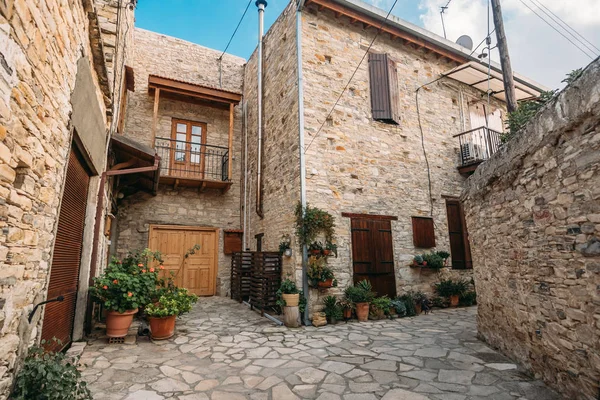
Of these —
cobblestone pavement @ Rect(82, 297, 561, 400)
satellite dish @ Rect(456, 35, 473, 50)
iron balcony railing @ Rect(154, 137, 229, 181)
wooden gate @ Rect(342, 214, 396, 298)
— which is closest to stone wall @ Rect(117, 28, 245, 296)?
iron balcony railing @ Rect(154, 137, 229, 181)

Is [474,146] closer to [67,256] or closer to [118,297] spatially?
[118,297]

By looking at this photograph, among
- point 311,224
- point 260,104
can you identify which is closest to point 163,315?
point 311,224

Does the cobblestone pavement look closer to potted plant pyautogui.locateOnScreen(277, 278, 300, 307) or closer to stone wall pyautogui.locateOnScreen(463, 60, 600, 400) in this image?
stone wall pyautogui.locateOnScreen(463, 60, 600, 400)

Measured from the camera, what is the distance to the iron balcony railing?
888cm

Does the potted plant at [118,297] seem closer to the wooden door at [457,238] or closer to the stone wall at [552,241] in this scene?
the stone wall at [552,241]

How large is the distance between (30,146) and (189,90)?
739cm

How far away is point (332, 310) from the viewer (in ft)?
20.1

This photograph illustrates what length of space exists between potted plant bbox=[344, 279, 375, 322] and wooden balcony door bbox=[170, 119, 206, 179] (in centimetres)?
517

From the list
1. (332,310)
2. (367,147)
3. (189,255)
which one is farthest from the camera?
(189,255)

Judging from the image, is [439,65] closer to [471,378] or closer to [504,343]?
[504,343]

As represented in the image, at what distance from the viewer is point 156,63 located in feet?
32.6

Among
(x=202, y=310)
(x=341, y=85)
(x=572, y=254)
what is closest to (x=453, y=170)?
(x=341, y=85)

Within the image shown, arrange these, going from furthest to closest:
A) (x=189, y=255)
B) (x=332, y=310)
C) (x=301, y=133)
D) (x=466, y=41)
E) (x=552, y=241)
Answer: (x=466, y=41) < (x=189, y=255) < (x=301, y=133) < (x=332, y=310) < (x=552, y=241)

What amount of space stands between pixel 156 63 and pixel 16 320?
31.6ft
